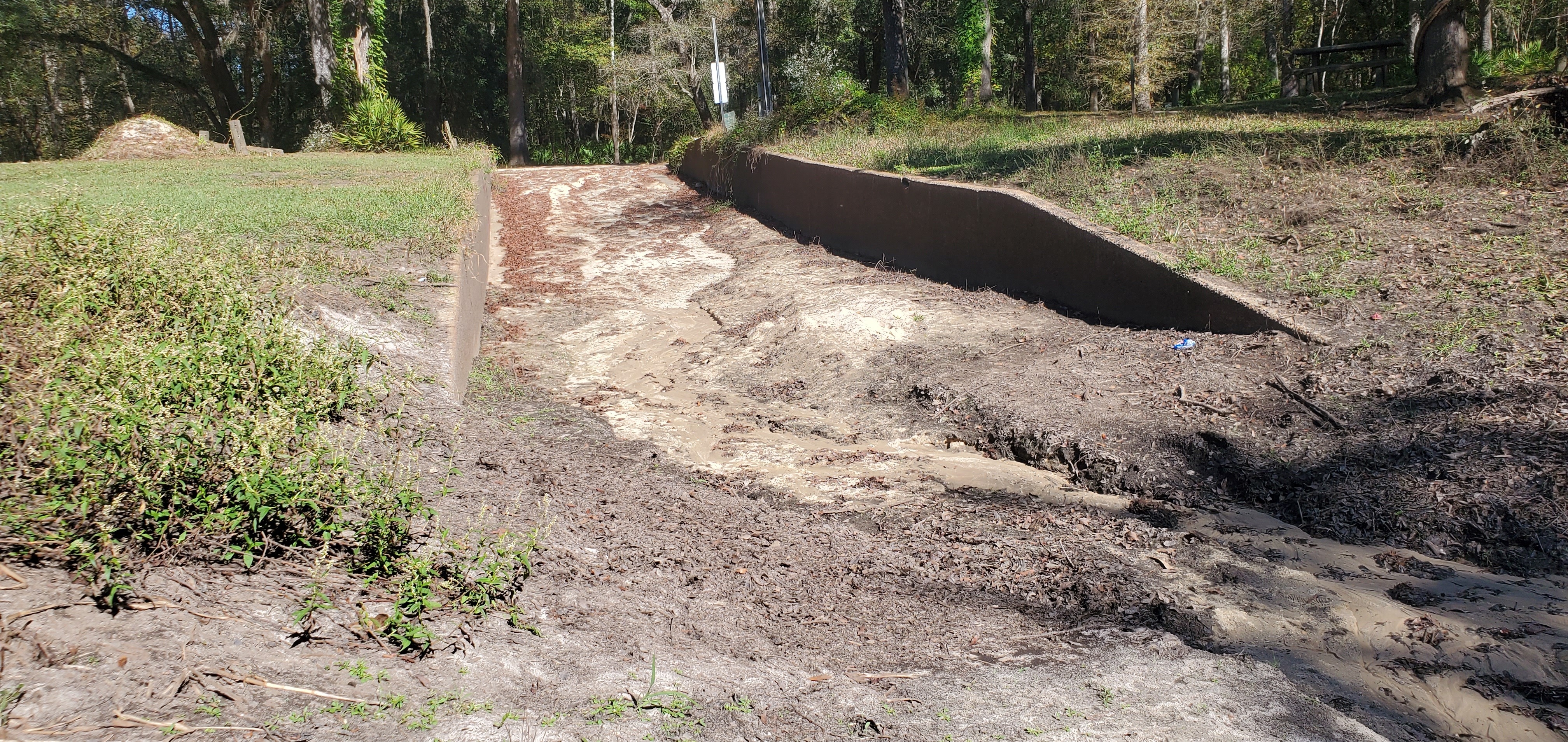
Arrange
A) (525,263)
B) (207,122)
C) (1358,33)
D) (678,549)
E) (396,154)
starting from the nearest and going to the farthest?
(678,549), (525,263), (396,154), (1358,33), (207,122)

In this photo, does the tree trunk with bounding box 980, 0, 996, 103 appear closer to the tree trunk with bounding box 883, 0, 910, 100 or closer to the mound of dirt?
the tree trunk with bounding box 883, 0, 910, 100

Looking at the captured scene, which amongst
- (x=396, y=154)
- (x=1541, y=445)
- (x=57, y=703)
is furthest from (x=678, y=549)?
(x=396, y=154)

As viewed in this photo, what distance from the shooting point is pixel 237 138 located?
2039cm

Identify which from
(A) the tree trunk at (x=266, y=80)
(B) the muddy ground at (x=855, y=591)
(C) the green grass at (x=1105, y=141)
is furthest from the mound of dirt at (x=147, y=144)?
(B) the muddy ground at (x=855, y=591)

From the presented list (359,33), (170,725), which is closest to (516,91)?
(359,33)

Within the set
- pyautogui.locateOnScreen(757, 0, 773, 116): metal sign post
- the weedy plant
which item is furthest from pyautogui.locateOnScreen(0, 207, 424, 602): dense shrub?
pyautogui.locateOnScreen(757, 0, 773, 116): metal sign post

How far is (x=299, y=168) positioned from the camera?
639 inches

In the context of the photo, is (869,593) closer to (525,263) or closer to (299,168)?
(525,263)

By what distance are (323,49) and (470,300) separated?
65.5ft

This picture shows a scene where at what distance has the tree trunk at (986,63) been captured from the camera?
3014 centimetres

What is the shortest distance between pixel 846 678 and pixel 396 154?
66.8 feet

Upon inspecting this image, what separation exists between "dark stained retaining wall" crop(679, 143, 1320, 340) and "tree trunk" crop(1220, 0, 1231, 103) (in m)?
21.7

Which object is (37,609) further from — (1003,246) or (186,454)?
(1003,246)

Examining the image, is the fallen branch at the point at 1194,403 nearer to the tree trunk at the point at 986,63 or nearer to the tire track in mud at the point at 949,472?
the tire track in mud at the point at 949,472
